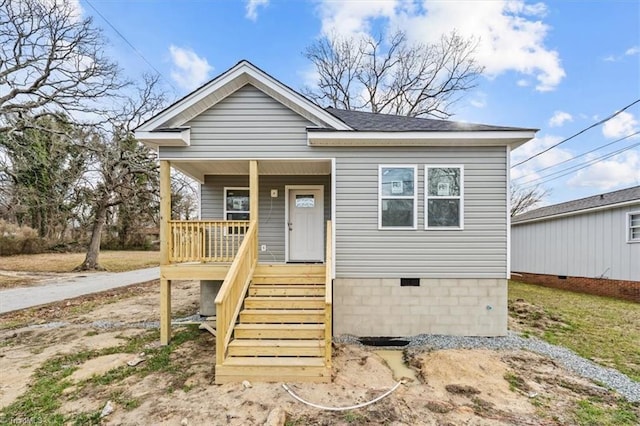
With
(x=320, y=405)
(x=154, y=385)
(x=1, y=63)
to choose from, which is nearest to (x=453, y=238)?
(x=320, y=405)

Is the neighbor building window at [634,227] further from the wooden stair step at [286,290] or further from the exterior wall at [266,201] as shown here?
the wooden stair step at [286,290]

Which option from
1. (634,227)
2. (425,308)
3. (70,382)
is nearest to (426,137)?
(425,308)

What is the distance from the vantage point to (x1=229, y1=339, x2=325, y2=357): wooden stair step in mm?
4715

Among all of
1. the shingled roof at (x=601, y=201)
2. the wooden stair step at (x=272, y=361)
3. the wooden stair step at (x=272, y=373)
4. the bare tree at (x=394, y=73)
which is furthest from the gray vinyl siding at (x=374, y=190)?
the bare tree at (x=394, y=73)

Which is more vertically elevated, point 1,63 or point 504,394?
point 1,63

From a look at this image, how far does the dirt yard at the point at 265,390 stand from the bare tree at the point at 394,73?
1826 centimetres

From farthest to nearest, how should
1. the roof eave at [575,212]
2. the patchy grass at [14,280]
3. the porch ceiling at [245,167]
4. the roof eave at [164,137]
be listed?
the patchy grass at [14,280], the roof eave at [575,212], the porch ceiling at [245,167], the roof eave at [164,137]

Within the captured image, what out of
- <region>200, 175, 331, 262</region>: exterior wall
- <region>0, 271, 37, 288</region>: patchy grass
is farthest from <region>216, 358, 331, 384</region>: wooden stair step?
<region>0, 271, 37, 288</region>: patchy grass

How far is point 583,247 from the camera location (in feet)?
39.5

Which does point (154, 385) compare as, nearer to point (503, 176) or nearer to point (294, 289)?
point (294, 289)

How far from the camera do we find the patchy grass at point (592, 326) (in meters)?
5.54

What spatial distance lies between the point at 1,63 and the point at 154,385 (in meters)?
16.5

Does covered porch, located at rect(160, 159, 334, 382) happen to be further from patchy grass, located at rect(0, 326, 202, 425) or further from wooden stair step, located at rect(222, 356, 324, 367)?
patchy grass, located at rect(0, 326, 202, 425)

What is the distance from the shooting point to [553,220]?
1345cm
